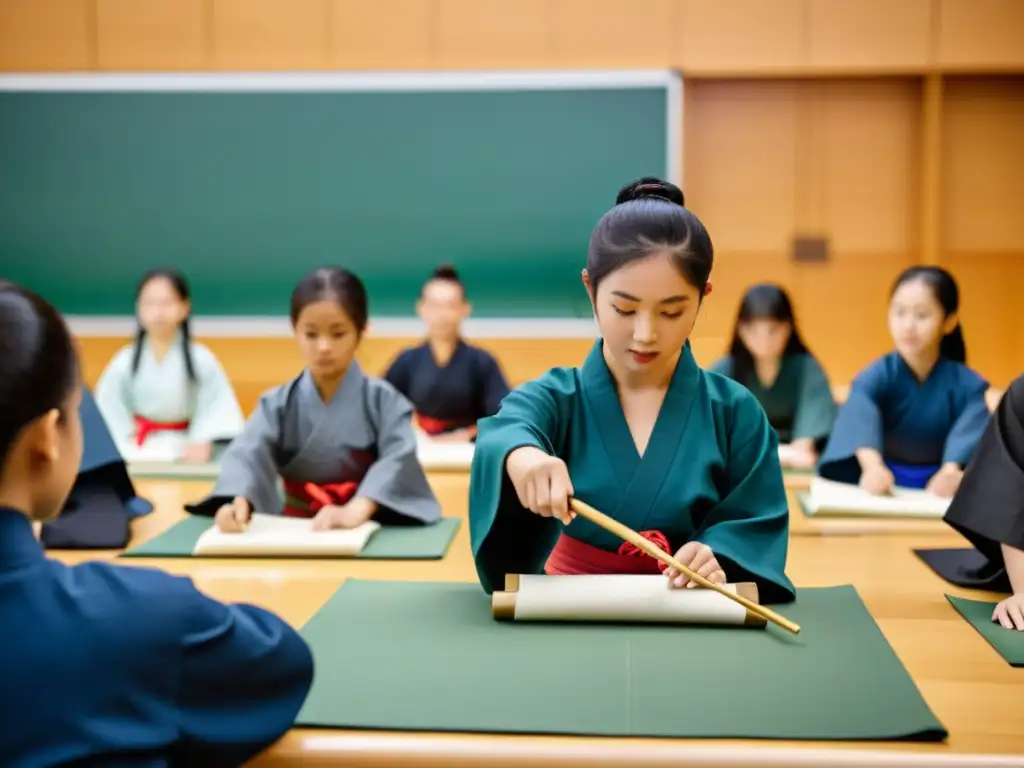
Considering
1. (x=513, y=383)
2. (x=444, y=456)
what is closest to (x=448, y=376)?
(x=444, y=456)

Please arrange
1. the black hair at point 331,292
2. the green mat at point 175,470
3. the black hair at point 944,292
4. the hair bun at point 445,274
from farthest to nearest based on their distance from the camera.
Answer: the hair bun at point 445,274 → the green mat at point 175,470 → the black hair at point 944,292 → the black hair at point 331,292

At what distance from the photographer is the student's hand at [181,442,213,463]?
3682 mm

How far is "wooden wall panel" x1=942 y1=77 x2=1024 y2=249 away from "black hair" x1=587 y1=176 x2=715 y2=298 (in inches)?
165

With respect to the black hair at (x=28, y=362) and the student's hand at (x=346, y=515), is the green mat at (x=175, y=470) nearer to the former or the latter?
the student's hand at (x=346, y=515)

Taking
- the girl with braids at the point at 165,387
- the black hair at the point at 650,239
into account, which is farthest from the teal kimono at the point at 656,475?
the girl with braids at the point at 165,387

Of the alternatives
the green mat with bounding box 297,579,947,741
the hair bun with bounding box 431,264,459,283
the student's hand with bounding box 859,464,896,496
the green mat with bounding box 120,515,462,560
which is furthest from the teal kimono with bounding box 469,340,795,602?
the hair bun with bounding box 431,264,459,283

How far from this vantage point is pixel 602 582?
1727mm

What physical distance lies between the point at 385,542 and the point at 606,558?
781 millimetres

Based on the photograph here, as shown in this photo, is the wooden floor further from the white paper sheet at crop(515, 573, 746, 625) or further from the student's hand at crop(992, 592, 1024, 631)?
the white paper sheet at crop(515, 573, 746, 625)

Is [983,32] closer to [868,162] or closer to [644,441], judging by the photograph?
[868,162]

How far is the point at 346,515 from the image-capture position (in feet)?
8.41

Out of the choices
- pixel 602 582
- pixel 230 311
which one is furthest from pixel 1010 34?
pixel 602 582

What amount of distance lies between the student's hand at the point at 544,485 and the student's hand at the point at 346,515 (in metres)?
0.99

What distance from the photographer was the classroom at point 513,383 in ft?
4.16
